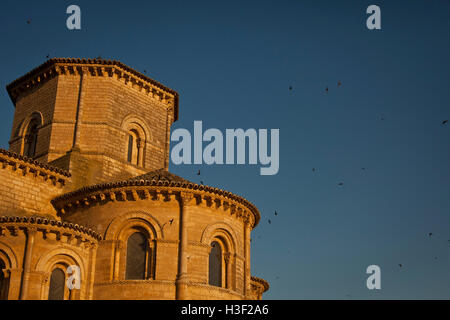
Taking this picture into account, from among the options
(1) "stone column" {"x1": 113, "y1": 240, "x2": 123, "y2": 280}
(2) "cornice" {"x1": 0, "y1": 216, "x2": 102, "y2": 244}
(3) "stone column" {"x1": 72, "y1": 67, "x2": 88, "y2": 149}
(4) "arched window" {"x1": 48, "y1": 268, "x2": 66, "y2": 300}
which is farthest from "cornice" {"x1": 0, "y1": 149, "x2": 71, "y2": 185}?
(4) "arched window" {"x1": 48, "y1": 268, "x2": 66, "y2": 300}

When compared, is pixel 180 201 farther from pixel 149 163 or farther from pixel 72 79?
pixel 72 79

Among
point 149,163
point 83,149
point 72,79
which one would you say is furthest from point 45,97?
point 149,163

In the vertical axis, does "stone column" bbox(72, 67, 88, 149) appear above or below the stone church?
above

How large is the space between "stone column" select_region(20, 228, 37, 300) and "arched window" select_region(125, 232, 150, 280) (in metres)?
3.63

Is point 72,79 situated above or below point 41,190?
above

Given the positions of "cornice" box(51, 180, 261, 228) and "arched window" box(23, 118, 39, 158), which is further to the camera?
"arched window" box(23, 118, 39, 158)

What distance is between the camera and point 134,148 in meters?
26.8

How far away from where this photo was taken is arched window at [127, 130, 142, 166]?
26.5m

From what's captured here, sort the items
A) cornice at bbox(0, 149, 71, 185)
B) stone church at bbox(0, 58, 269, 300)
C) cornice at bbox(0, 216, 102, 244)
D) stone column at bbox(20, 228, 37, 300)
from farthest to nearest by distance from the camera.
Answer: cornice at bbox(0, 149, 71, 185) → stone church at bbox(0, 58, 269, 300) → cornice at bbox(0, 216, 102, 244) → stone column at bbox(20, 228, 37, 300)

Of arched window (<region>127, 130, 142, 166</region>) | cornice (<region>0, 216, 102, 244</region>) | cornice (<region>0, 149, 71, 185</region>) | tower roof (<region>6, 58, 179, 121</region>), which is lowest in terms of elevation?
cornice (<region>0, 216, 102, 244</region>)

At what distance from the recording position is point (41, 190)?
22422 mm

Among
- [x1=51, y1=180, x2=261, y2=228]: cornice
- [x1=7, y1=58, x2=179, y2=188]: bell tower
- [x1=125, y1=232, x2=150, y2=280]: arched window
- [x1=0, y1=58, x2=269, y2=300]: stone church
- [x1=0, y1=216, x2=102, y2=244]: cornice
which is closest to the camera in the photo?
[x1=0, y1=216, x2=102, y2=244]: cornice

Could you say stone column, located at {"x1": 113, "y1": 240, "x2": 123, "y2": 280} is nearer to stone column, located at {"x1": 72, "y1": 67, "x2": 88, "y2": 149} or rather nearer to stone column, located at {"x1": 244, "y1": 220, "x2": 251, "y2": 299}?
stone column, located at {"x1": 244, "y1": 220, "x2": 251, "y2": 299}
